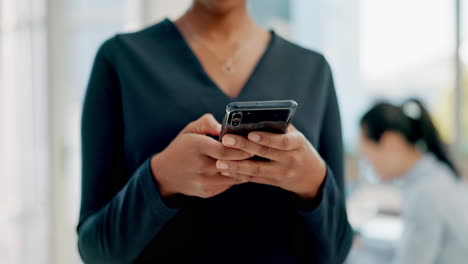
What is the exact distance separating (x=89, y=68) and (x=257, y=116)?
1498 millimetres

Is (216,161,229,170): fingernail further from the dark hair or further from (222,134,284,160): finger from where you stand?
the dark hair

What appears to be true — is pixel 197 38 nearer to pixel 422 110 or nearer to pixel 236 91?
pixel 236 91

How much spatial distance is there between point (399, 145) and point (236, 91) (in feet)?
4.53

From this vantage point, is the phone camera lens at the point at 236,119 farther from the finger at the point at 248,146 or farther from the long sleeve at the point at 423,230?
the long sleeve at the point at 423,230

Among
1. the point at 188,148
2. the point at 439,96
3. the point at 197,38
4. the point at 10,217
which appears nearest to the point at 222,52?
the point at 197,38

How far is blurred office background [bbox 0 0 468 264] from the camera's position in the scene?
1.43 m

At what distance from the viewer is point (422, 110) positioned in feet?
5.79

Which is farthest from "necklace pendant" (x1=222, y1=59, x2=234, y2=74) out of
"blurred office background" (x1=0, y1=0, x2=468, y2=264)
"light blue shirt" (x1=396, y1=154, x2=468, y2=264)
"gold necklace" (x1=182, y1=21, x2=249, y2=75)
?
"light blue shirt" (x1=396, y1=154, x2=468, y2=264)

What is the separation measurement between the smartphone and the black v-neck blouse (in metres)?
0.13

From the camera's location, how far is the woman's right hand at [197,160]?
432 mm

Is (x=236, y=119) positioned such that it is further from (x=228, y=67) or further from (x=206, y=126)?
(x=228, y=67)

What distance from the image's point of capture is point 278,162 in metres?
0.45

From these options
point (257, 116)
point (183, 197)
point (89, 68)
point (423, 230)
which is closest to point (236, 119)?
point (257, 116)

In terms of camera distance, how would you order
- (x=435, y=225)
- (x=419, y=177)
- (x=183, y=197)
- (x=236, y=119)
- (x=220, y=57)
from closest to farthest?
1. (x=236, y=119)
2. (x=183, y=197)
3. (x=220, y=57)
4. (x=435, y=225)
5. (x=419, y=177)
